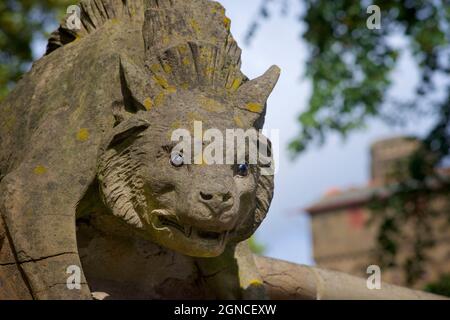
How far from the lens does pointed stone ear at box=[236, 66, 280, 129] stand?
13.6ft

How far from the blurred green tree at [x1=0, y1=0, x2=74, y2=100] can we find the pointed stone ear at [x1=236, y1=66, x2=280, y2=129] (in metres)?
6.83

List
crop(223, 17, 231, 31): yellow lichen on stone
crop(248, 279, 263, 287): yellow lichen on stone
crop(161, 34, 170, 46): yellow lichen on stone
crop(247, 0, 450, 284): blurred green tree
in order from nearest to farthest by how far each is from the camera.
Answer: crop(161, 34, 170, 46): yellow lichen on stone
crop(223, 17, 231, 31): yellow lichen on stone
crop(248, 279, 263, 287): yellow lichen on stone
crop(247, 0, 450, 284): blurred green tree

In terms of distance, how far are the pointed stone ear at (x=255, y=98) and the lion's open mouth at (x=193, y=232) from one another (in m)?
0.49

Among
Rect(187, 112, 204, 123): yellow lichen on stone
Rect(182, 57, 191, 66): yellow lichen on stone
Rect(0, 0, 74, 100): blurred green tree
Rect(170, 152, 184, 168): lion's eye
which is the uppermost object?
Rect(0, 0, 74, 100): blurred green tree

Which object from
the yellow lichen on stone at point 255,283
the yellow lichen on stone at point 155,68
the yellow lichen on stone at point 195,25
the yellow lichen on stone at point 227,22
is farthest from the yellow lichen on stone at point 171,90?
the yellow lichen on stone at point 255,283

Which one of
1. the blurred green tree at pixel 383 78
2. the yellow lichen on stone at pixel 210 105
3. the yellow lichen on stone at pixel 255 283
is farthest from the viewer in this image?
the blurred green tree at pixel 383 78

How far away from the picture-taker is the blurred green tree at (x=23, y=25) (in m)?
10.9

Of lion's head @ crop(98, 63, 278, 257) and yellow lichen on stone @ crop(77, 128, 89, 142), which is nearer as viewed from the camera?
lion's head @ crop(98, 63, 278, 257)

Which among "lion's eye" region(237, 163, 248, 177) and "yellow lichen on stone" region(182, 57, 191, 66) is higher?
"yellow lichen on stone" region(182, 57, 191, 66)

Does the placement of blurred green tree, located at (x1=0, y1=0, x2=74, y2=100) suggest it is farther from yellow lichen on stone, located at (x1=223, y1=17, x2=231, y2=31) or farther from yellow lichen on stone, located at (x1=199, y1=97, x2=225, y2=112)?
yellow lichen on stone, located at (x1=199, y1=97, x2=225, y2=112)

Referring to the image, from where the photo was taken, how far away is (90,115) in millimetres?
4156

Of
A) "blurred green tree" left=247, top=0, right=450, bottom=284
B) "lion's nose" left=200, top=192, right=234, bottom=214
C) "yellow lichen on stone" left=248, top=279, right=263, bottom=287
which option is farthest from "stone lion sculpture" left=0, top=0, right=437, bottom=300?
"blurred green tree" left=247, top=0, right=450, bottom=284

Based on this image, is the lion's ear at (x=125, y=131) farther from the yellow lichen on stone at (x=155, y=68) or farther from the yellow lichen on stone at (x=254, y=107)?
the yellow lichen on stone at (x=254, y=107)

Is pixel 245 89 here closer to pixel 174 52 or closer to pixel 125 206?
pixel 174 52
